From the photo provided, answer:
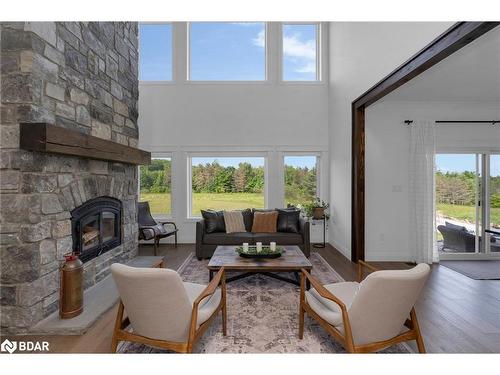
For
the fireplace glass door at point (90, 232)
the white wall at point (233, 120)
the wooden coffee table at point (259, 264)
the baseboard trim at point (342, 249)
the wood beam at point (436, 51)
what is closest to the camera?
the wood beam at point (436, 51)

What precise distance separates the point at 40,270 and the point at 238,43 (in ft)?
19.5

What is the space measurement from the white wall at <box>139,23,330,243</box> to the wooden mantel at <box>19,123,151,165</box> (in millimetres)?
2678

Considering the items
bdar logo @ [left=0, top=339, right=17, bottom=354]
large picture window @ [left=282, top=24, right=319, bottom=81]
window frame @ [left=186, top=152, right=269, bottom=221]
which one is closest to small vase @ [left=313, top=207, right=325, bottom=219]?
A: window frame @ [left=186, top=152, right=269, bottom=221]

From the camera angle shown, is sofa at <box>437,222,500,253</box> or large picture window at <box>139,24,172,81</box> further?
large picture window at <box>139,24,172,81</box>

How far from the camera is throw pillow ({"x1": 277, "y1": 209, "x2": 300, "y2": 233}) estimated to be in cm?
502

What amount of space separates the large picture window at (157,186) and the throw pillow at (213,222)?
1669 mm

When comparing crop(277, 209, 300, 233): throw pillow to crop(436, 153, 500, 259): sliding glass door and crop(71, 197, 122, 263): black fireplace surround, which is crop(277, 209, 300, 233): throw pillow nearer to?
crop(436, 153, 500, 259): sliding glass door

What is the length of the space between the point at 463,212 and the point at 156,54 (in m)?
7.19

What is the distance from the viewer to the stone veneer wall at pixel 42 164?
238 cm

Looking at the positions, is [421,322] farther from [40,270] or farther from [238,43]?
[238,43]

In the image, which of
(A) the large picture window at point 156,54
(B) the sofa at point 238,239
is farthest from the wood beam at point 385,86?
(A) the large picture window at point 156,54

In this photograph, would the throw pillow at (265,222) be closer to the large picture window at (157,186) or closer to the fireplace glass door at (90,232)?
the large picture window at (157,186)

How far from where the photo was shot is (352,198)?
4777mm
